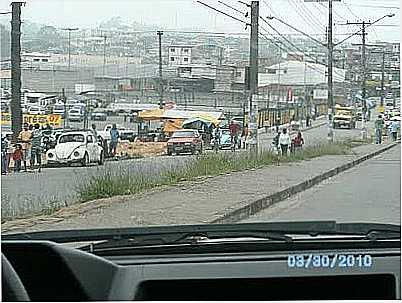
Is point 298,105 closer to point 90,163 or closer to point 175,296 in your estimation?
point 90,163

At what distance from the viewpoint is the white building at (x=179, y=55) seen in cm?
446

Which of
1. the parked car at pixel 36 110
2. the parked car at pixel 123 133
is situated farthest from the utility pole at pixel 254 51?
the parked car at pixel 36 110

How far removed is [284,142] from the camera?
412 inches

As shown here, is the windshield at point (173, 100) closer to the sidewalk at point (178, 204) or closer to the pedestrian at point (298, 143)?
the sidewalk at point (178, 204)

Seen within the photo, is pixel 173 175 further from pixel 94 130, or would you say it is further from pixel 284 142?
pixel 94 130

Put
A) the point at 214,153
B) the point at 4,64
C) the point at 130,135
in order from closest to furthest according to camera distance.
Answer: the point at 4,64, the point at 130,135, the point at 214,153

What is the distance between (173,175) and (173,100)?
2.51 metres

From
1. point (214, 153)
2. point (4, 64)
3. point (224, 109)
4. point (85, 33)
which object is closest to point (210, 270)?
point (4, 64)

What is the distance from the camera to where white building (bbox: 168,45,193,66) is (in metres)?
4.46

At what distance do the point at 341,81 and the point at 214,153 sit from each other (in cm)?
212

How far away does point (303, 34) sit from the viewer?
4.69 meters

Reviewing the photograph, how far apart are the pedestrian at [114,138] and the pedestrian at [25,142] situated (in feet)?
2.63

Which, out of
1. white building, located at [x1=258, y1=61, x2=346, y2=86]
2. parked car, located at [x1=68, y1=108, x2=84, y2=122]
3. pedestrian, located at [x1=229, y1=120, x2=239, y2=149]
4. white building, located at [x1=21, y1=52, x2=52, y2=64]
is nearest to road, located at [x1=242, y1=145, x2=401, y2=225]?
white building, located at [x1=258, y1=61, x2=346, y2=86]

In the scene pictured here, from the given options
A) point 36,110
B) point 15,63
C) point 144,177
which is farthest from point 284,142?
point 15,63
